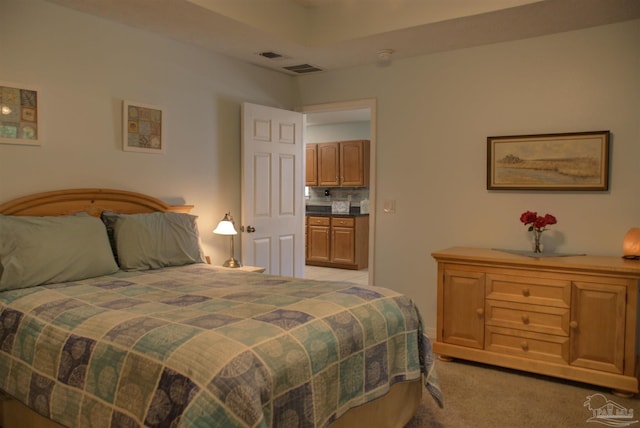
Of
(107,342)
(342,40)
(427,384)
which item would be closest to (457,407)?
(427,384)

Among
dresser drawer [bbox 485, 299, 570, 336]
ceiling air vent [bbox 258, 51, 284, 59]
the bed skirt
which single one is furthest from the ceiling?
the bed skirt

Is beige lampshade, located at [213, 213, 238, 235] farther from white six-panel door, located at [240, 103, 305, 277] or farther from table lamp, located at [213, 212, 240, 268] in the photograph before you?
white six-panel door, located at [240, 103, 305, 277]

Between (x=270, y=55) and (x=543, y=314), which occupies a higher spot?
(x=270, y=55)

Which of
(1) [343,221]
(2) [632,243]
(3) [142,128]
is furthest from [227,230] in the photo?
(1) [343,221]

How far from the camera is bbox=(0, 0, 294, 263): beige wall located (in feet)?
9.83

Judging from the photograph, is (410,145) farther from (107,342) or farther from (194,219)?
(107,342)

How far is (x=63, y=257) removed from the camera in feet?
8.94

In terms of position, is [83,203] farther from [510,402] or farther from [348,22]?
[510,402]

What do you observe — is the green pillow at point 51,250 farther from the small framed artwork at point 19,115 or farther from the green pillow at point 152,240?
the small framed artwork at point 19,115

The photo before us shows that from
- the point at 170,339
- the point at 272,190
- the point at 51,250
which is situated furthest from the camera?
the point at 272,190

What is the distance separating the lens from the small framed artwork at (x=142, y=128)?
11.5ft

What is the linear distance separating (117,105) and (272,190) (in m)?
1.61

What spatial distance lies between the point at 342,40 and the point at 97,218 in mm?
2250

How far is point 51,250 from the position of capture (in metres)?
2.69
